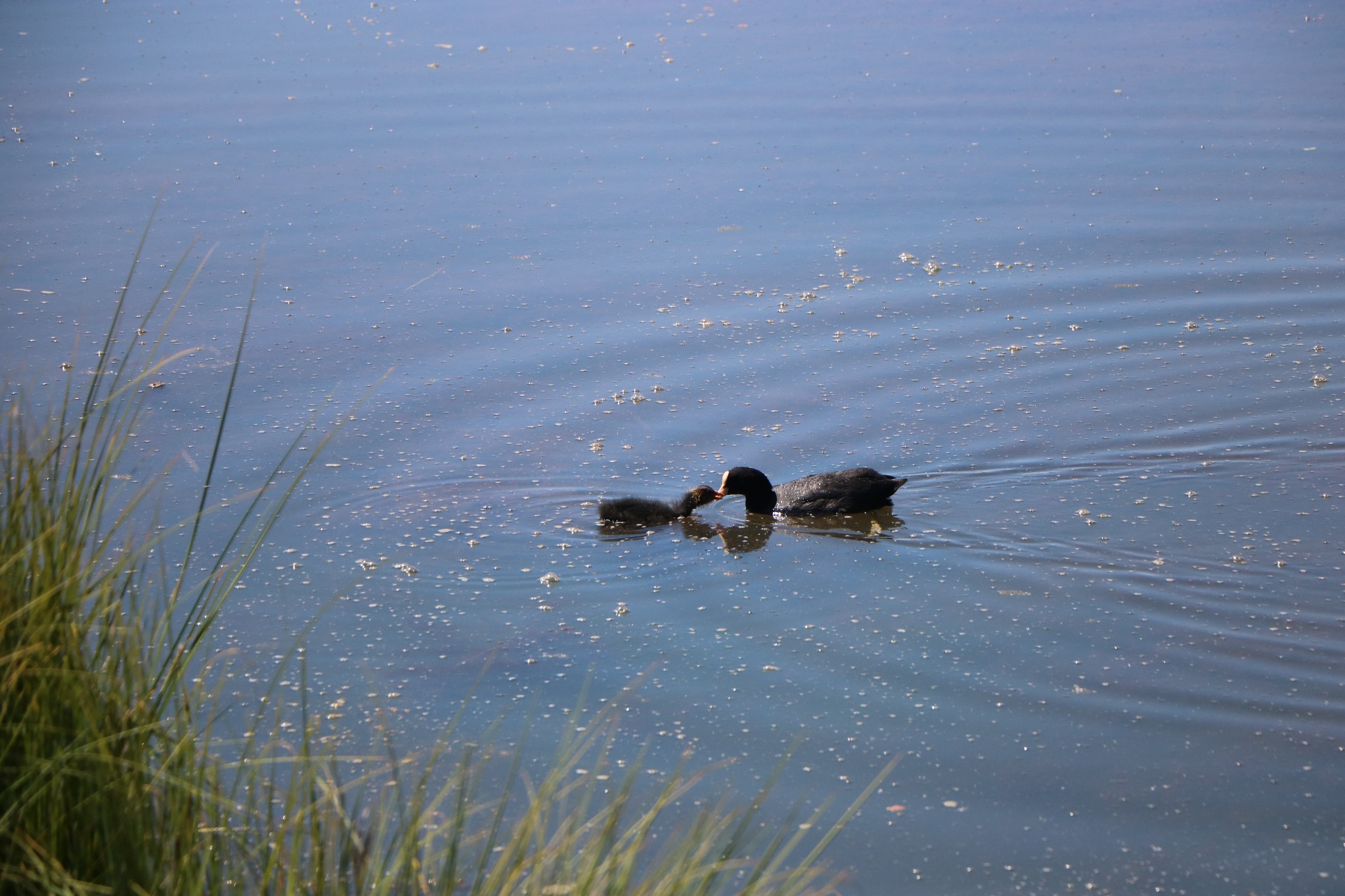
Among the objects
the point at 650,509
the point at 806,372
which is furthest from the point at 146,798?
the point at 806,372

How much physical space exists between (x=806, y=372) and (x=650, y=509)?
1.81 meters

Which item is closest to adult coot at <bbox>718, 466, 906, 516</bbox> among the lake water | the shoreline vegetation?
the lake water

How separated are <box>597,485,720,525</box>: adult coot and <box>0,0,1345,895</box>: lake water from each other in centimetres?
9

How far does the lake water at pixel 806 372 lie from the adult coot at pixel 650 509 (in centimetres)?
9

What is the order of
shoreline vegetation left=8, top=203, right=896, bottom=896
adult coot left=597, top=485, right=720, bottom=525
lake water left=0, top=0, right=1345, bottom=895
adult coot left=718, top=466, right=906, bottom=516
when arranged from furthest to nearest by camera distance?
adult coot left=718, top=466, right=906, bottom=516 → adult coot left=597, top=485, right=720, bottom=525 → lake water left=0, top=0, right=1345, bottom=895 → shoreline vegetation left=8, top=203, right=896, bottom=896

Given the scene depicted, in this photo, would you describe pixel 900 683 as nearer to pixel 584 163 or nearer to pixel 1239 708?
pixel 1239 708

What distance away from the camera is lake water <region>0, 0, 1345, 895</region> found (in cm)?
426

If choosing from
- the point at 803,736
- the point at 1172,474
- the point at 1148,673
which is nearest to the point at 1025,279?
the point at 1172,474

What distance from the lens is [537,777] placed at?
396 centimetres

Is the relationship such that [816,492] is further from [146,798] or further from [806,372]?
[146,798]

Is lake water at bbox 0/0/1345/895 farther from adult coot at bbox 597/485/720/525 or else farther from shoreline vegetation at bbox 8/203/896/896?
shoreline vegetation at bbox 8/203/896/896

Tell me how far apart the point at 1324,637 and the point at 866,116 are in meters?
7.20

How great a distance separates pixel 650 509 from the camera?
5.75m

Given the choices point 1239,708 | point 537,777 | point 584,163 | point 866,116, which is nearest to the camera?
point 537,777
